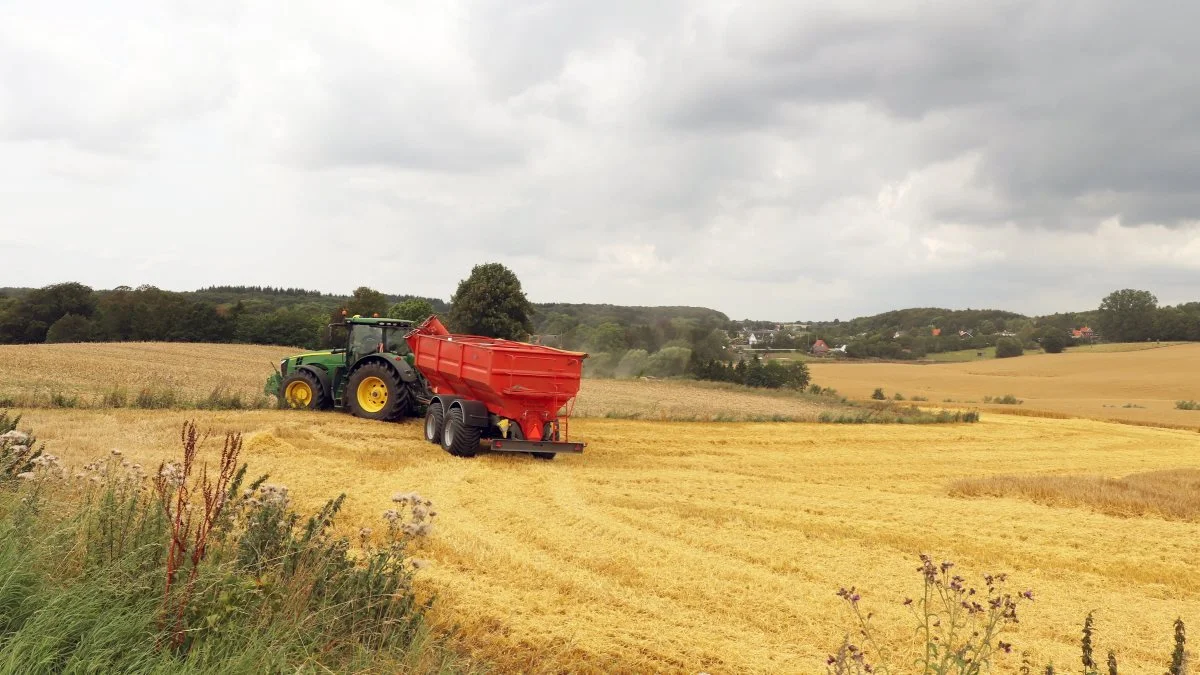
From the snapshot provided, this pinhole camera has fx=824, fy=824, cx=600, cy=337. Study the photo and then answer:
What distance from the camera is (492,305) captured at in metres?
50.2

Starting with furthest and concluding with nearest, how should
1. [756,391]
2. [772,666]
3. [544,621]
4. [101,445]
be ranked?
1. [756,391]
2. [101,445]
3. [544,621]
4. [772,666]

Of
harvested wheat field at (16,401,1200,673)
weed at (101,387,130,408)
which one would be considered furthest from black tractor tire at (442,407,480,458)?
weed at (101,387,130,408)

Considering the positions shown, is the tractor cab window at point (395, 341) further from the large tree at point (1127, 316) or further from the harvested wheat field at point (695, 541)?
the large tree at point (1127, 316)

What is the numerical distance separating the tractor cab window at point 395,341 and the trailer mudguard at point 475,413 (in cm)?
422

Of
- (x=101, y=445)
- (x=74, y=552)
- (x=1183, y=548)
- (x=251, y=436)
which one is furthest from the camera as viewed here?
(x=251, y=436)

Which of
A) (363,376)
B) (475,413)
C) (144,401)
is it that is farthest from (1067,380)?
(144,401)

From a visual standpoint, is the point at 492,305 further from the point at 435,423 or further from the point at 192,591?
the point at 192,591

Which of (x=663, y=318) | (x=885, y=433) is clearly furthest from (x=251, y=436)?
(x=663, y=318)

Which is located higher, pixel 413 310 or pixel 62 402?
pixel 413 310

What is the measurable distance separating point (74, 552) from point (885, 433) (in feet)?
69.6

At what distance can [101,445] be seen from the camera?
11266 millimetres

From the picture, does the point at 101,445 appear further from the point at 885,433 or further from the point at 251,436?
the point at 885,433

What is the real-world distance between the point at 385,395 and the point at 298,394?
251 cm

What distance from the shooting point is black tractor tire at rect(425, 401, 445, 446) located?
13.9 meters
